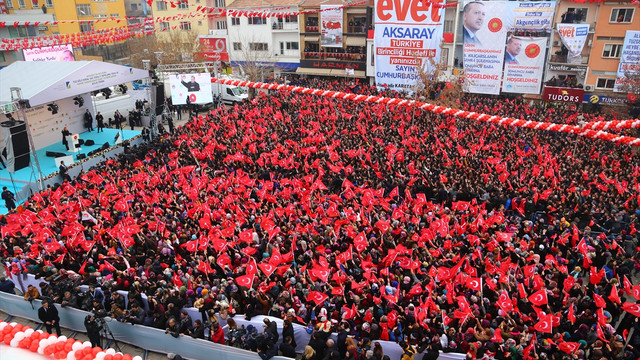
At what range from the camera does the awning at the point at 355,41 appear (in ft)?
127

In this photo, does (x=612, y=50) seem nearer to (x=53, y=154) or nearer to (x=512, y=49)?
(x=512, y=49)

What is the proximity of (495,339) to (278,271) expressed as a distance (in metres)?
4.74

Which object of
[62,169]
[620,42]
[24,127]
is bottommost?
[62,169]

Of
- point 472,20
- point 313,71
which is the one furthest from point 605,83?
point 313,71

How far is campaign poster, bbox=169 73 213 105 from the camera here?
26.1 meters

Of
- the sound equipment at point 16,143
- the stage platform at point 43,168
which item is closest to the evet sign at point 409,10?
the stage platform at point 43,168

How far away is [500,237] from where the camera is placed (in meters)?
11.0

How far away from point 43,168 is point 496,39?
29.1 meters

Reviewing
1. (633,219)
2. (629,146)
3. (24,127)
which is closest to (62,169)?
(24,127)

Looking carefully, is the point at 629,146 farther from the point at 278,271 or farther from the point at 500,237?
the point at 278,271

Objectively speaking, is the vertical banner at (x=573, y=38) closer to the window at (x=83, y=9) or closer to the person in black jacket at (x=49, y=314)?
the person in black jacket at (x=49, y=314)

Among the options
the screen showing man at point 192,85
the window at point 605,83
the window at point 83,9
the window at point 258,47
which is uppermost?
the window at point 83,9

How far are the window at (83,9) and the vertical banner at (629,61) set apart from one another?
178 feet

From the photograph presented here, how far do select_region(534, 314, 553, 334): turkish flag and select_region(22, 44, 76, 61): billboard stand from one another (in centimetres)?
3890
